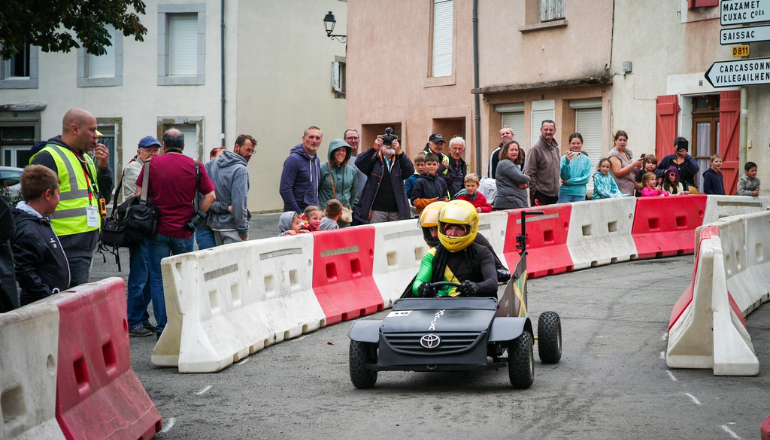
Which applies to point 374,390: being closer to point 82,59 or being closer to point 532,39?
point 532,39

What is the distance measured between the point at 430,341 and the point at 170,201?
367 cm

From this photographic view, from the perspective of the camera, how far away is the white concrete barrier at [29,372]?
494cm

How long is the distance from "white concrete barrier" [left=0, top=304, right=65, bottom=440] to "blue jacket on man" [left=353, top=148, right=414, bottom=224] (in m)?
8.97

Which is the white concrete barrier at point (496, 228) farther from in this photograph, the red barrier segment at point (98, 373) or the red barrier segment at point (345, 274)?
the red barrier segment at point (98, 373)

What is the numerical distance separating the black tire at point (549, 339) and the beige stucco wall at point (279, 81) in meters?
26.7

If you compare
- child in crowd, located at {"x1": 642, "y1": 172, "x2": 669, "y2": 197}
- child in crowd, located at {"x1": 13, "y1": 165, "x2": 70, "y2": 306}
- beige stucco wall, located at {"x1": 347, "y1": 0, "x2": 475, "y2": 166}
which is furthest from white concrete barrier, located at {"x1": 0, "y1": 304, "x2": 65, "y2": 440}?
beige stucco wall, located at {"x1": 347, "y1": 0, "x2": 475, "y2": 166}

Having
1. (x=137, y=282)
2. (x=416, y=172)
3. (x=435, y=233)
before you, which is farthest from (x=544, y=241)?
(x=137, y=282)

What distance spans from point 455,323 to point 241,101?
28.1m

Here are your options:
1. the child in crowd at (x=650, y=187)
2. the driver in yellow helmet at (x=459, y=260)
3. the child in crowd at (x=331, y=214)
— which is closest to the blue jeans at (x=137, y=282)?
the child in crowd at (x=331, y=214)

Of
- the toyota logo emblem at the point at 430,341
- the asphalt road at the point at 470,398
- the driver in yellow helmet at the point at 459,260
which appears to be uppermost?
the driver in yellow helmet at the point at 459,260

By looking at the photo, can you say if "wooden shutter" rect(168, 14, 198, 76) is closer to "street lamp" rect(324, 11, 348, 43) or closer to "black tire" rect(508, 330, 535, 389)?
"street lamp" rect(324, 11, 348, 43)

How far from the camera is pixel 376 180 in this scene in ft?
46.8

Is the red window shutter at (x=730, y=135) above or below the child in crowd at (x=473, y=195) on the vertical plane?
above

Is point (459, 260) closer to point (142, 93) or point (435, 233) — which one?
point (435, 233)
